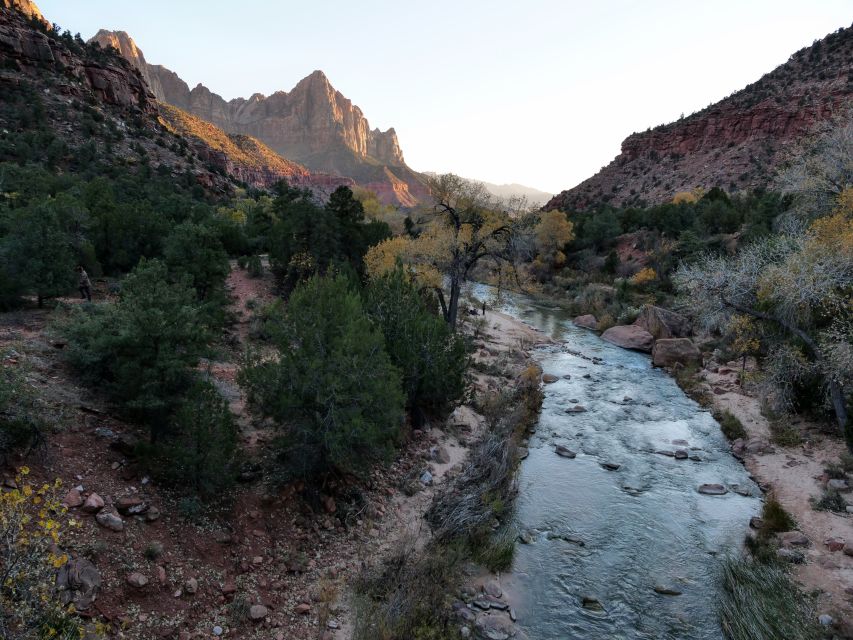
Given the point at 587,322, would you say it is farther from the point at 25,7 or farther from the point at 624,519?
the point at 25,7

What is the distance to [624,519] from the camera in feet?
38.4

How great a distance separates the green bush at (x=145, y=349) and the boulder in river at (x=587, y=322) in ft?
96.0

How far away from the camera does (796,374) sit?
48.1 ft

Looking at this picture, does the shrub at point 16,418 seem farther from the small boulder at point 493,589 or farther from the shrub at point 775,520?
the shrub at point 775,520

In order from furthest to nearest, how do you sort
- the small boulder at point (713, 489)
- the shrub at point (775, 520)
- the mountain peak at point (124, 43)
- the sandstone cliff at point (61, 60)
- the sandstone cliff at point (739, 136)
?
the mountain peak at point (124, 43) < the sandstone cliff at point (739, 136) < the sandstone cliff at point (61, 60) < the small boulder at point (713, 489) < the shrub at point (775, 520)

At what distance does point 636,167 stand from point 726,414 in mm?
76087

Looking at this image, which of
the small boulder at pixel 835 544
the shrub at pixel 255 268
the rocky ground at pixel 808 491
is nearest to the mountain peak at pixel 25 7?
the shrub at pixel 255 268

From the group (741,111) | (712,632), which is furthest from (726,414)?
(741,111)

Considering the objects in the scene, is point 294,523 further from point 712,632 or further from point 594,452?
point 594,452

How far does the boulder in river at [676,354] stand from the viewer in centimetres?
2406

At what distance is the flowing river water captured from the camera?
8703 millimetres

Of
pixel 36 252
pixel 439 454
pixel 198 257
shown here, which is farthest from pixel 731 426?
pixel 36 252

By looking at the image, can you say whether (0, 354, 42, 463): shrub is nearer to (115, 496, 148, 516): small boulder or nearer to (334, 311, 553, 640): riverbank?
(115, 496, 148, 516): small boulder

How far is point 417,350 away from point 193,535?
8.06 m
